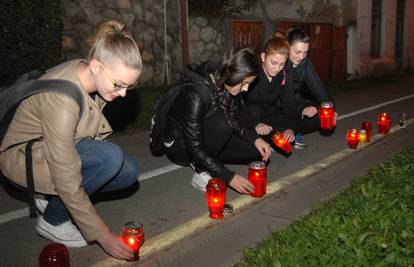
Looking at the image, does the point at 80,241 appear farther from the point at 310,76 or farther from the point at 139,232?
the point at 310,76

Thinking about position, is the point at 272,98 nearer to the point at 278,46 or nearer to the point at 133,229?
the point at 278,46

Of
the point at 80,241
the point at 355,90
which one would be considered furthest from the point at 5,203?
the point at 355,90

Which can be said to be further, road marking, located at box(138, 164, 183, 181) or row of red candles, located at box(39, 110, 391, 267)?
road marking, located at box(138, 164, 183, 181)

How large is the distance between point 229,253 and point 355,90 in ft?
35.8

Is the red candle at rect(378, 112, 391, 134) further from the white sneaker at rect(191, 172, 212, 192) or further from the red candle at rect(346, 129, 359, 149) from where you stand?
the white sneaker at rect(191, 172, 212, 192)

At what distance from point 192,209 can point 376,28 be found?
1750 cm

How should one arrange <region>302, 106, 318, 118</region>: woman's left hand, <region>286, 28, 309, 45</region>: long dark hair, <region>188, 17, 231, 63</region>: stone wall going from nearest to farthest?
<region>286, 28, 309, 45</region>: long dark hair < <region>302, 106, 318, 118</region>: woman's left hand < <region>188, 17, 231, 63</region>: stone wall

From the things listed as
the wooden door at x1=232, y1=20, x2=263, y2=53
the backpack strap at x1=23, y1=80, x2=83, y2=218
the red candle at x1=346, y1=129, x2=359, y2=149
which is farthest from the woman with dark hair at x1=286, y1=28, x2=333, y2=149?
the wooden door at x1=232, y1=20, x2=263, y2=53

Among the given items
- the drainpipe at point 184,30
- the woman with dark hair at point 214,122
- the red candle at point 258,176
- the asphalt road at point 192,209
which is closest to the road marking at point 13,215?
the asphalt road at point 192,209

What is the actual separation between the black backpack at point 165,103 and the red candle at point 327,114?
2022 millimetres

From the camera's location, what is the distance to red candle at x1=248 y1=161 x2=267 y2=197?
161 inches

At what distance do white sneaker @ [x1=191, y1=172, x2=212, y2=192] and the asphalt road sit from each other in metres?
0.08

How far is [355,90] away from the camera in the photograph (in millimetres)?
13359

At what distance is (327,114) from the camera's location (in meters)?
5.59
